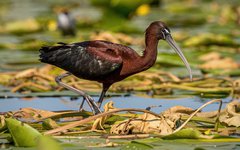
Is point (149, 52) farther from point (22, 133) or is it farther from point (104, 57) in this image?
point (22, 133)

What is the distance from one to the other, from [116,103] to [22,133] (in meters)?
2.78

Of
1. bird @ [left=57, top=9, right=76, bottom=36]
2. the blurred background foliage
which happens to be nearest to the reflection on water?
the blurred background foliage

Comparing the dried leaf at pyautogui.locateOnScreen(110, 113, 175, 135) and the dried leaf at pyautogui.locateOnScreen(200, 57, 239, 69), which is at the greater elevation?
the dried leaf at pyautogui.locateOnScreen(200, 57, 239, 69)

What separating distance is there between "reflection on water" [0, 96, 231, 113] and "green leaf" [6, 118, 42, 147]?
231cm

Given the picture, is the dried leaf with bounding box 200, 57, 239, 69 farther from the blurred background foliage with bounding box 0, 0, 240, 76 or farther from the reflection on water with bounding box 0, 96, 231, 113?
the reflection on water with bounding box 0, 96, 231, 113

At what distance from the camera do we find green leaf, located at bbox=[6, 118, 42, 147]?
4.60 m

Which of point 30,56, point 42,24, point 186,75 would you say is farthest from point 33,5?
point 186,75

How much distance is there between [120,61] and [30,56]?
4401 mm

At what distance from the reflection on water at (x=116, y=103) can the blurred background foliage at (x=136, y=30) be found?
4.47 ft

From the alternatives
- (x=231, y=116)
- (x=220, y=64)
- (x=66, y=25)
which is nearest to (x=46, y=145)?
(x=231, y=116)

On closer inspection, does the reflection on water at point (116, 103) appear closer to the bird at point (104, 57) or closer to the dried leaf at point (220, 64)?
the bird at point (104, 57)

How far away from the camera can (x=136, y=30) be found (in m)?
12.7

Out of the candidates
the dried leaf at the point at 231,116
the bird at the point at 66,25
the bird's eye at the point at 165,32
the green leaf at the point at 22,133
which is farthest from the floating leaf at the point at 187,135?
the bird at the point at 66,25

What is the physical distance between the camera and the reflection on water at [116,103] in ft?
23.3
